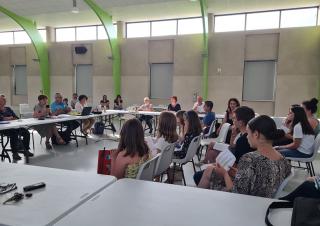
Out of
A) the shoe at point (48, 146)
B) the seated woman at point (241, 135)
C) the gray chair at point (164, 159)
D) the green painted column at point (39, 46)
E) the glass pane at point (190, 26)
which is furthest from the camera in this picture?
the green painted column at point (39, 46)

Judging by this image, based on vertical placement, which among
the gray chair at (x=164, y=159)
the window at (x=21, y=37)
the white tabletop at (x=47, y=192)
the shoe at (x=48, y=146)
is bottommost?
the shoe at (x=48, y=146)

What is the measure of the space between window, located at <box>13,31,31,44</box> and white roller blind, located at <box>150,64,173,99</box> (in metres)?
6.51

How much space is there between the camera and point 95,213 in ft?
3.82

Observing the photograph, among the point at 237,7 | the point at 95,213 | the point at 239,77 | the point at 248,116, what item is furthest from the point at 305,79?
the point at 95,213

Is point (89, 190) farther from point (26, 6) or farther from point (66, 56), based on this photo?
point (66, 56)

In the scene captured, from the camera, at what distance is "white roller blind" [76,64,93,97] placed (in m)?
10.8

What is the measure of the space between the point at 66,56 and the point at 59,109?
581cm

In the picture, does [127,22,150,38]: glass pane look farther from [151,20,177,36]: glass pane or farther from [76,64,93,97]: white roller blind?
[76,64,93,97]: white roller blind

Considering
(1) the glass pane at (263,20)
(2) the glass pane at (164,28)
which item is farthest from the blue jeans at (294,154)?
(2) the glass pane at (164,28)

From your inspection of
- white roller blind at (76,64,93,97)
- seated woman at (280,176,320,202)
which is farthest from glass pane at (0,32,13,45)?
seated woman at (280,176,320,202)

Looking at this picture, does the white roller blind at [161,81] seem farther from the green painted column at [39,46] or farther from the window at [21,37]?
the window at [21,37]

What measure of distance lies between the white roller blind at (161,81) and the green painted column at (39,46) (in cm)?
483

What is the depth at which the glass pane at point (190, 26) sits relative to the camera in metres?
9.02

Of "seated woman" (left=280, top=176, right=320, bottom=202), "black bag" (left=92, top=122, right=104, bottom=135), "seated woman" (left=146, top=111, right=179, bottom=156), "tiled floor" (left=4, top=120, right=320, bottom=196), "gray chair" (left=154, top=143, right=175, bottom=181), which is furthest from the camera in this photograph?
"black bag" (left=92, top=122, right=104, bottom=135)
